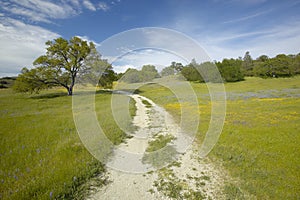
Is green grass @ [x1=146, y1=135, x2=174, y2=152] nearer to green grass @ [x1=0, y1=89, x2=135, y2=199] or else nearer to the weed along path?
the weed along path

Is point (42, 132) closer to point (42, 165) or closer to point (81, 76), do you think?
point (42, 165)

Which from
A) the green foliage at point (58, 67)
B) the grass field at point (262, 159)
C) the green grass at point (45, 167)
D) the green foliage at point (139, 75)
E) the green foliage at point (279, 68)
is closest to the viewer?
the green grass at point (45, 167)

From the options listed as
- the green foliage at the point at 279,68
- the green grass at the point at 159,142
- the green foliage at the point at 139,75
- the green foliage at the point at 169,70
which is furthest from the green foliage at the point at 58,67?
the green foliage at the point at 279,68

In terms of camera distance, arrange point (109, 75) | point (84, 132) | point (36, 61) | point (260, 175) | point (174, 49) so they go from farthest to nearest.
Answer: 1. point (109, 75)
2. point (36, 61)
3. point (84, 132)
4. point (174, 49)
5. point (260, 175)

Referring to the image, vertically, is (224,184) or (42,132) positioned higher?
(42,132)

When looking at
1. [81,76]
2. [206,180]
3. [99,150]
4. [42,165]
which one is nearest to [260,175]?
[206,180]

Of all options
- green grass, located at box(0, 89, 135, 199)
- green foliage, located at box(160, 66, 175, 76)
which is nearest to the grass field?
green grass, located at box(0, 89, 135, 199)

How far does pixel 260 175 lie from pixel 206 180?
2.03m

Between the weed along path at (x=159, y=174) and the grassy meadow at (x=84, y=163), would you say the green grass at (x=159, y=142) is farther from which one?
the grassy meadow at (x=84, y=163)

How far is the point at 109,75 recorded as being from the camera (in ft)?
108

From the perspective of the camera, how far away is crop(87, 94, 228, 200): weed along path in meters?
4.04

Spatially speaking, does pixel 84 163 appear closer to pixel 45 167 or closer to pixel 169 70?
pixel 45 167

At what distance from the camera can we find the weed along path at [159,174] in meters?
4.04

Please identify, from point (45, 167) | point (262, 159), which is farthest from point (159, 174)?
point (262, 159)
